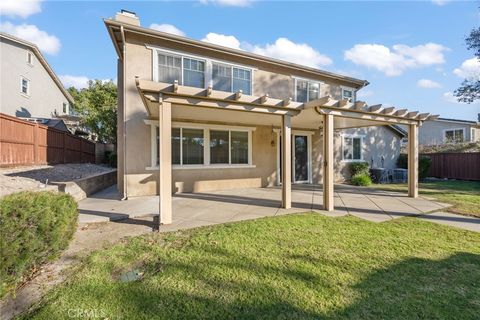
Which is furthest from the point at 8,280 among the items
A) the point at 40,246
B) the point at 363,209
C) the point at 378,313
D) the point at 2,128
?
the point at 2,128

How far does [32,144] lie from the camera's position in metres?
11.0

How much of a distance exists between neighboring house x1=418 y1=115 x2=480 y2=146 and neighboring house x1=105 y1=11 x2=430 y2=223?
1484 centimetres

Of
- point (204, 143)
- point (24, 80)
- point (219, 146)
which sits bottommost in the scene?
point (219, 146)

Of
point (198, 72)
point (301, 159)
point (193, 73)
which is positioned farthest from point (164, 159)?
point (301, 159)

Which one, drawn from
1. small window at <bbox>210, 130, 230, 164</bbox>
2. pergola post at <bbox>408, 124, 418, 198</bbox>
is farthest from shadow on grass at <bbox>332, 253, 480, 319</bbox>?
small window at <bbox>210, 130, 230, 164</bbox>

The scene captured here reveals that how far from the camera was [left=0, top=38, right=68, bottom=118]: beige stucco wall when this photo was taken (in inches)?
617

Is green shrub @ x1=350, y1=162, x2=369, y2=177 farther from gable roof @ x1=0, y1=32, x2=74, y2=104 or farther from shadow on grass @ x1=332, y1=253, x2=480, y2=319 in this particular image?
gable roof @ x1=0, y1=32, x2=74, y2=104

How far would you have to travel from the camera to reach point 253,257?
12.9ft

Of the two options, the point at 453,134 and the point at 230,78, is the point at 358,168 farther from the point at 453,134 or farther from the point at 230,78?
the point at 453,134

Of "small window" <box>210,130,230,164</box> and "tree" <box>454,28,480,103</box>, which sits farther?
"tree" <box>454,28,480,103</box>

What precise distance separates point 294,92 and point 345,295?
1019 cm

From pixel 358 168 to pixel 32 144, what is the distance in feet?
51.8

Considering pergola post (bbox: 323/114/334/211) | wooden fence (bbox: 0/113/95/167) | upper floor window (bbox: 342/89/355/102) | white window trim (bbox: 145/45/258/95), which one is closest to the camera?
pergola post (bbox: 323/114/334/211)
